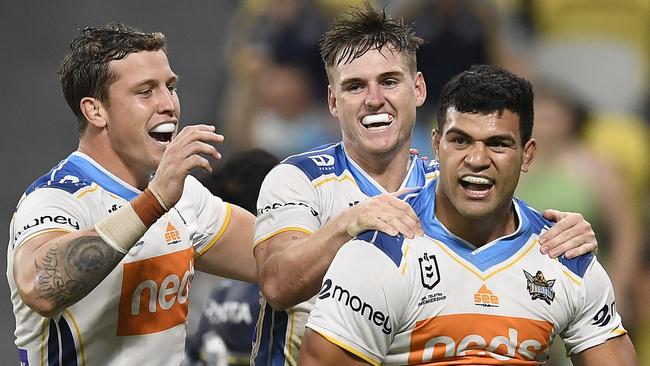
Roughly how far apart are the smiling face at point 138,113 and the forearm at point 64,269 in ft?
1.77

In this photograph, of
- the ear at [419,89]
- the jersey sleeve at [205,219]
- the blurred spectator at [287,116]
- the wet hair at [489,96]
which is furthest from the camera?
the blurred spectator at [287,116]

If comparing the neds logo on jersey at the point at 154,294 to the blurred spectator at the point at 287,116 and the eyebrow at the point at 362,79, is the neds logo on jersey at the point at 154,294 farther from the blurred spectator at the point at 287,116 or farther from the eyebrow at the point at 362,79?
the blurred spectator at the point at 287,116

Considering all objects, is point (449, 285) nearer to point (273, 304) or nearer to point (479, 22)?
point (273, 304)

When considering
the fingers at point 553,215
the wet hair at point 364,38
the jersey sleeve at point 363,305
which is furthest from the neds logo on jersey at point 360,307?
the wet hair at point 364,38

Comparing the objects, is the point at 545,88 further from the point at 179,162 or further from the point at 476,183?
the point at 179,162

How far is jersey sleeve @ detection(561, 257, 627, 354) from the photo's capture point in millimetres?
3516

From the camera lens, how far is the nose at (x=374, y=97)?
3.95m

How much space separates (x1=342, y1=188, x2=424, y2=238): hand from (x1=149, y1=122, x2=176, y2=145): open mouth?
0.91 metres

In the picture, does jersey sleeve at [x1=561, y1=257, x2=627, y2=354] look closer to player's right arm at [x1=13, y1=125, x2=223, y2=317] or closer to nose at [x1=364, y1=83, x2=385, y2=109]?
nose at [x1=364, y1=83, x2=385, y2=109]

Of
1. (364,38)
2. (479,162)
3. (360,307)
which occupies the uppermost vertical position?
(364,38)

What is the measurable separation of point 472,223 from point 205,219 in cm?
125

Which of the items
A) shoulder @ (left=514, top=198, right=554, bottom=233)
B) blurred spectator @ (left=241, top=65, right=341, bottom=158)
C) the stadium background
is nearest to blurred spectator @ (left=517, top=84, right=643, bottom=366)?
blurred spectator @ (left=241, top=65, right=341, bottom=158)

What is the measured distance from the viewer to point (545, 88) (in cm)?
782

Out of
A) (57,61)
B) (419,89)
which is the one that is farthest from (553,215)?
(57,61)
